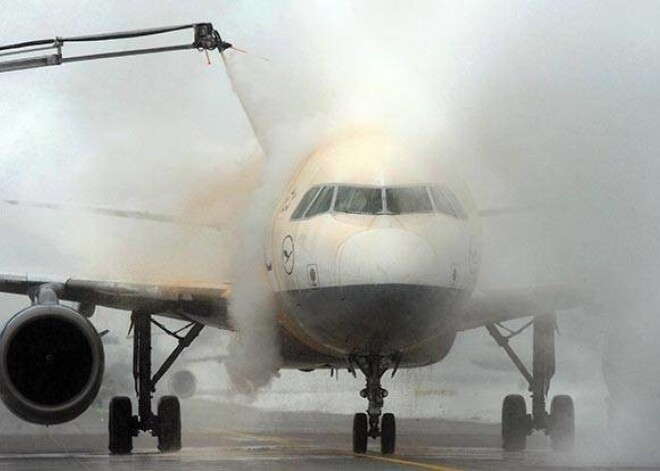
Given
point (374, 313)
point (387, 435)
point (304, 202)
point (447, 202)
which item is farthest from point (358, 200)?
point (387, 435)

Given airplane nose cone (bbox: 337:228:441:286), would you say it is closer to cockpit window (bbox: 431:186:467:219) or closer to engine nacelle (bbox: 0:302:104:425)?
cockpit window (bbox: 431:186:467:219)

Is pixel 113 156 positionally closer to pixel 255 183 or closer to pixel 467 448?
pixel 255 183

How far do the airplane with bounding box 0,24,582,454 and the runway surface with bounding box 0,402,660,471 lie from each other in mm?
897

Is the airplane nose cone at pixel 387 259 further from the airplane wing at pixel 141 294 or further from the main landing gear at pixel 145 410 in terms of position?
the main landing gear at pixel 145 410

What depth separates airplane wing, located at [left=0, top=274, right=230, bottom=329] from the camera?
2247cm

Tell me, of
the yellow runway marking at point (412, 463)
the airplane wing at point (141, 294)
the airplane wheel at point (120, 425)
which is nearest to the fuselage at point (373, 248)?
the yellow runway marking at point (412, 463)

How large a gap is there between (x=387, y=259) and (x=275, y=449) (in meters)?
6.97

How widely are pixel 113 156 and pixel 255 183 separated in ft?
12.6

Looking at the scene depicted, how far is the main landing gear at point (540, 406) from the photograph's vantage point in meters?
25.2

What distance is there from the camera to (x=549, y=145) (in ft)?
68.5

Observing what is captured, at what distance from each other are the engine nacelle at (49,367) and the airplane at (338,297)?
0.06ft

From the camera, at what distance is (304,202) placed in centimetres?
1944

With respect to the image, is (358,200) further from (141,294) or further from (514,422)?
(514,422)

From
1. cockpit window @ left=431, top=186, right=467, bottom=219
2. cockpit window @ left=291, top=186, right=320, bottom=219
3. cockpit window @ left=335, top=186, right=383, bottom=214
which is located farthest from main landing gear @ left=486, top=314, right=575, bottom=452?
cockpit window @ left=335, top=186, right=383, bottom=214
